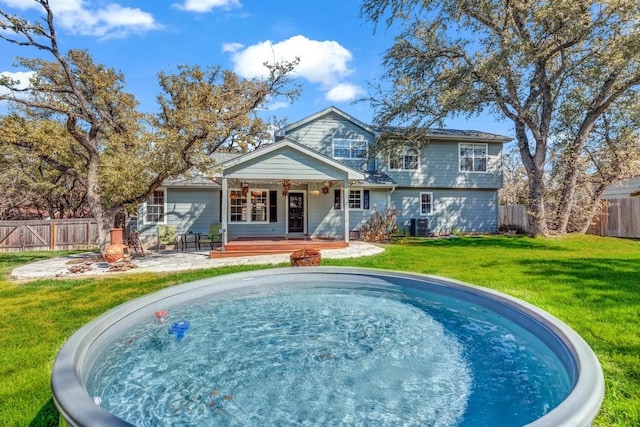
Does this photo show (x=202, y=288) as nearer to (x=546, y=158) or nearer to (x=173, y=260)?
(x=173, y=260)

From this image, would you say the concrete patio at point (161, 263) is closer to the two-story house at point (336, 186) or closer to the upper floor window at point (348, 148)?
the two-story house at point (336, 186)

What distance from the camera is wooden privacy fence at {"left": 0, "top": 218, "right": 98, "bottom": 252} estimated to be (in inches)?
599

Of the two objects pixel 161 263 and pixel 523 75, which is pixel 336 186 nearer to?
pixel 161 263

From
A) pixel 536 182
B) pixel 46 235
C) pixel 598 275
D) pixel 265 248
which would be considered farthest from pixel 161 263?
pixel 536 182

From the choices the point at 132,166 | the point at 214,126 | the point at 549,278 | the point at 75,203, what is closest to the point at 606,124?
the point at 549,278

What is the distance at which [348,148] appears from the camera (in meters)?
17.6

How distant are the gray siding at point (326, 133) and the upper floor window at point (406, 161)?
1647 mm

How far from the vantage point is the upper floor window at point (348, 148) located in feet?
57.3

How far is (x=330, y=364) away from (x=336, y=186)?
1201cm

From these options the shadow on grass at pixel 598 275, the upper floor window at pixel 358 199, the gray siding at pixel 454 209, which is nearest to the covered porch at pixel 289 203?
the upper floor window at pixel 358 199

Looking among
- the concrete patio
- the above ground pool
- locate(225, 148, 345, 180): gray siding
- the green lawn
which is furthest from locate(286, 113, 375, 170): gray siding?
the above ground pool

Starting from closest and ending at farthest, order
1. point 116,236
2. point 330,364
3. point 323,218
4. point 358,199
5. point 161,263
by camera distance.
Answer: point 330,364 → point 161,263 → point 116,236 → point 323,218 → point 358,199

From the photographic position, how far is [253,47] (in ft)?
70.4

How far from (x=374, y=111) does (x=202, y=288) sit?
43.4 ft
